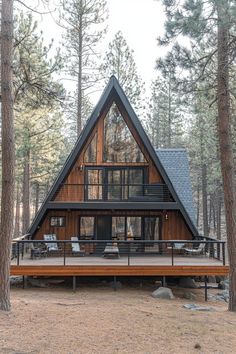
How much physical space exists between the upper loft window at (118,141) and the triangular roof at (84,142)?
1.69ft

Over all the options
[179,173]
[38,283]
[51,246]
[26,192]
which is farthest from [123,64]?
[38,283]

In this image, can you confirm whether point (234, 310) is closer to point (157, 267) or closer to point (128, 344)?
point (157, 267)

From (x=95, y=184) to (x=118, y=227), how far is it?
200 centimetres

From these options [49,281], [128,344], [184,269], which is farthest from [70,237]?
[128,344]

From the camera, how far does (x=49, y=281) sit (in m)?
13.1

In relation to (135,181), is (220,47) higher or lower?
higher

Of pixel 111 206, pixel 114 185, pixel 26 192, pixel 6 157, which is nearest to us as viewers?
pixel 6 157

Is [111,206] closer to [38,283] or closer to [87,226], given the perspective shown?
[87,226]

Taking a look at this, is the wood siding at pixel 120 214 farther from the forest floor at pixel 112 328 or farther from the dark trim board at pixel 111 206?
the forest floor at pixel 112 328

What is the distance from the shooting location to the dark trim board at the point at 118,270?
11.8 metres

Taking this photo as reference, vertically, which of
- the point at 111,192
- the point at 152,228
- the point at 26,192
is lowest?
the point at 152,228

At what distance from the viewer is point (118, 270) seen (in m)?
11.9

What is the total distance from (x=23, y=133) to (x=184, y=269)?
1239cm

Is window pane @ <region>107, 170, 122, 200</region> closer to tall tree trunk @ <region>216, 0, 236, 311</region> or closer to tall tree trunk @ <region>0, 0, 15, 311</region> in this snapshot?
tall tree trunk @ <region>216, 0, 236, 311</region>
